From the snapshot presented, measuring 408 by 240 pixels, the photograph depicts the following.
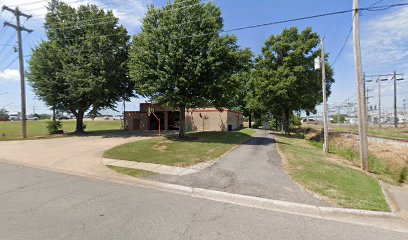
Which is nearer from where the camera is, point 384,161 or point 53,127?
point 384,161

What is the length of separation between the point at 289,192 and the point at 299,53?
85.9ft

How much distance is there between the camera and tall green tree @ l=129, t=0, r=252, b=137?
16922mm

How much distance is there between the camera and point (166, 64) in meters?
17.0

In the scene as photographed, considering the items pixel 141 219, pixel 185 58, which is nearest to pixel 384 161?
pixel 185 58

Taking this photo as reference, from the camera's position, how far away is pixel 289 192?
266 inches

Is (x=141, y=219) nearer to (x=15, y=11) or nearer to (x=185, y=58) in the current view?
(x=185, y=58)

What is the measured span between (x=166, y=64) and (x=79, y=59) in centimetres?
1123

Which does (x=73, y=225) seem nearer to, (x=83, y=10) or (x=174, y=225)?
(x=174, y=225)

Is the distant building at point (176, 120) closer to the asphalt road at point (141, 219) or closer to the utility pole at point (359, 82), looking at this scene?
the utility pole at point (359, 82)

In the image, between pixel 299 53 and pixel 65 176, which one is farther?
pixel 299 53

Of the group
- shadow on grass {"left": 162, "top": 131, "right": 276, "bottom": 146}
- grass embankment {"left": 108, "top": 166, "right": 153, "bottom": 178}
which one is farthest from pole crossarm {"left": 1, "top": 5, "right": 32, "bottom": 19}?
grass embankment {"left": 108, "top": 166, "right": 153, "bottom": 178}

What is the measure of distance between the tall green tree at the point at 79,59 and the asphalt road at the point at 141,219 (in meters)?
18.2

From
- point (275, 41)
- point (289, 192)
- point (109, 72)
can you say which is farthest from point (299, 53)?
point (289, 192)

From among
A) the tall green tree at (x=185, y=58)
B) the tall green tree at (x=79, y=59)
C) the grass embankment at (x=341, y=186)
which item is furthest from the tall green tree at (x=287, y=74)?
the grass embankment at (x=341, y=186)
